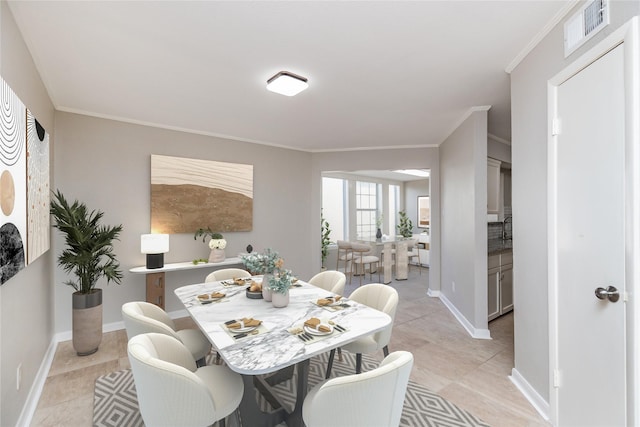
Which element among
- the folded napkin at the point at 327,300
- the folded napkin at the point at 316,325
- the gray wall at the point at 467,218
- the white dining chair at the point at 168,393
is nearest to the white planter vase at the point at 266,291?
the folded napkin at the point at 327,300

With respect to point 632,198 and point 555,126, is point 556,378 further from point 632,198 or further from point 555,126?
point 555,126

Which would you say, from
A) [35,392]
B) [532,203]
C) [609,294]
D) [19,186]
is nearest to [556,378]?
[609,294]

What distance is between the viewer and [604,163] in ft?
4.90

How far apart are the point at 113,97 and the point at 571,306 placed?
13.4ft

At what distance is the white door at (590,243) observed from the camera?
142 cm

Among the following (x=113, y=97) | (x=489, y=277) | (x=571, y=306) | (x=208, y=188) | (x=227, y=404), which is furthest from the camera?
(x=208, y=188)

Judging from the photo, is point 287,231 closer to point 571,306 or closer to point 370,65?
point 370,65

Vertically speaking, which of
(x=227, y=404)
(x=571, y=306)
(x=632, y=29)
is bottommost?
(x=227, y=404)

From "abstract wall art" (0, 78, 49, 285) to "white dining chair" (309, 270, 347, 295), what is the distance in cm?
216

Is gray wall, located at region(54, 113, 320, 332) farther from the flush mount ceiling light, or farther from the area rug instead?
the flush mount ceiling light

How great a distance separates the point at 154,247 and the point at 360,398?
3106mm

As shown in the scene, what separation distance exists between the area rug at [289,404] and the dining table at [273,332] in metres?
0.25

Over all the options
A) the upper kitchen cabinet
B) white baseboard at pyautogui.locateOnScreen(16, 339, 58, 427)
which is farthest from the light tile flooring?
the upper kitchen cabinet

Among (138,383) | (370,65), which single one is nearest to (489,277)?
(370,65)
